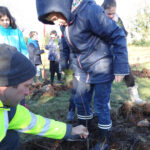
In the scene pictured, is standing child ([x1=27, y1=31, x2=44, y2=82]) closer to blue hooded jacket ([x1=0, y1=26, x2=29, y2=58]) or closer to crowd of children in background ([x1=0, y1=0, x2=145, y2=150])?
blue hooded jacket ([x1=0, y1=26, x2=29, y2=58])

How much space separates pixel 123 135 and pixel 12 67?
166 cm

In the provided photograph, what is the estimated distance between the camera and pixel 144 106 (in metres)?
2.74

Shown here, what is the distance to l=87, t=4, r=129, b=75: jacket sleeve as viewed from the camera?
5.70 feet

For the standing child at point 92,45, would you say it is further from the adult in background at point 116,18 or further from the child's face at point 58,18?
the adult in background at point 116,18

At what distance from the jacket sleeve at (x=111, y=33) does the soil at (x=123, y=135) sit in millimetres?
801

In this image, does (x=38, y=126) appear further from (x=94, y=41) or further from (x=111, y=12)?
(x=111, y=12)

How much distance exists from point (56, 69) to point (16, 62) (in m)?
4.72

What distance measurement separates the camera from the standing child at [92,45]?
5.73 feet

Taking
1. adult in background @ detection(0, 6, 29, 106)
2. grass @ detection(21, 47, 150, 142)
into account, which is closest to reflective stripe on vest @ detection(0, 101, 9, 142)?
grass @ detection(21, 47, 150, 142)

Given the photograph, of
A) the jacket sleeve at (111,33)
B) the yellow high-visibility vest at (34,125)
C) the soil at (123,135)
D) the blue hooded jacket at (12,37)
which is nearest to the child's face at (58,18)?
the jacket sleeve at (111,33)

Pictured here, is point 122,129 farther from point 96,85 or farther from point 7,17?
point 7,17

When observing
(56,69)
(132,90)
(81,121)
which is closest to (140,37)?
(56,69)

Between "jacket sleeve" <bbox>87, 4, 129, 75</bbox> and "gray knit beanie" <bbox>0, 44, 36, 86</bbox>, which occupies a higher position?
"jacket sleeve" <bbox>87, 4, 129, 75</bbox>

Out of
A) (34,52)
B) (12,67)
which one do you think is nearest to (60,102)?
(34,52)
